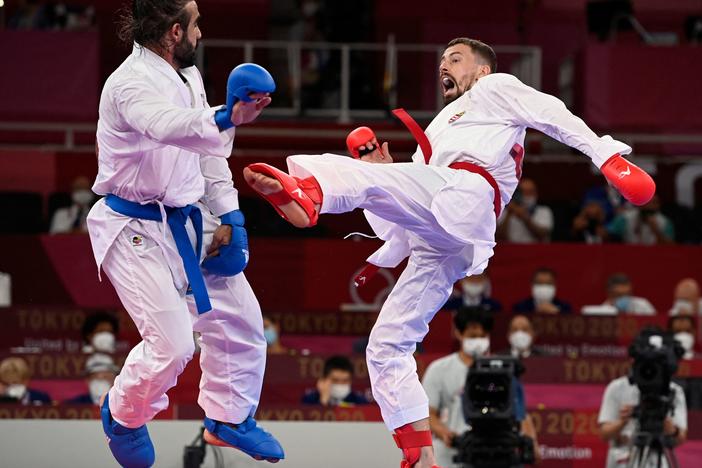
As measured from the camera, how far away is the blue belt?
4508 millimetres

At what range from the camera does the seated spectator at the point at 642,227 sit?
1049 cm

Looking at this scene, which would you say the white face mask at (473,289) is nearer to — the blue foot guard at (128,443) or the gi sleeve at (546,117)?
the gi sleeve at (546,117)

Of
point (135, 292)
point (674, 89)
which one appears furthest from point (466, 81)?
point (674, 89)

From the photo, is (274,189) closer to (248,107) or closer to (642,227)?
(248,107)

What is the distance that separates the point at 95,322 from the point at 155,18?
4.42 metres

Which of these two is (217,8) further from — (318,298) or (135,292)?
(135,292)

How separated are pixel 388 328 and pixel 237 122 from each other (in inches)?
45.4

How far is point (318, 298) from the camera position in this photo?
32.3 ft

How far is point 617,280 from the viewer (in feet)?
31.5

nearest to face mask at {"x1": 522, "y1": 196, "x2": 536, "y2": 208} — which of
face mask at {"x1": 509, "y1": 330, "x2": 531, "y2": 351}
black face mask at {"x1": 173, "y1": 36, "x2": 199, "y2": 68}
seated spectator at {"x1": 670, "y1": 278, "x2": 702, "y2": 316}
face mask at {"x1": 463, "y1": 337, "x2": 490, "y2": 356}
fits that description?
seated spectator at {"x1": 670, "y1": 278, "x2": 702, "y2": 316}

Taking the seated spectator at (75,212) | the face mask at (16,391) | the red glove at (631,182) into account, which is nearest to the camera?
the red glove at (631,182)

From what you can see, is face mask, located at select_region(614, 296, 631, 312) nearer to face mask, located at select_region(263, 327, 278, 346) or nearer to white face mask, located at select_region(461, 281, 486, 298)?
white face mask, located at select_region(461, 281, 486, 298)

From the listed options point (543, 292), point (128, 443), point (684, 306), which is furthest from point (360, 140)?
point (684, 306)

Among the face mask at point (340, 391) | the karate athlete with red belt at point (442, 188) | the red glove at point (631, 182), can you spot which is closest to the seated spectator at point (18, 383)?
the face mask at point (340, 391)
